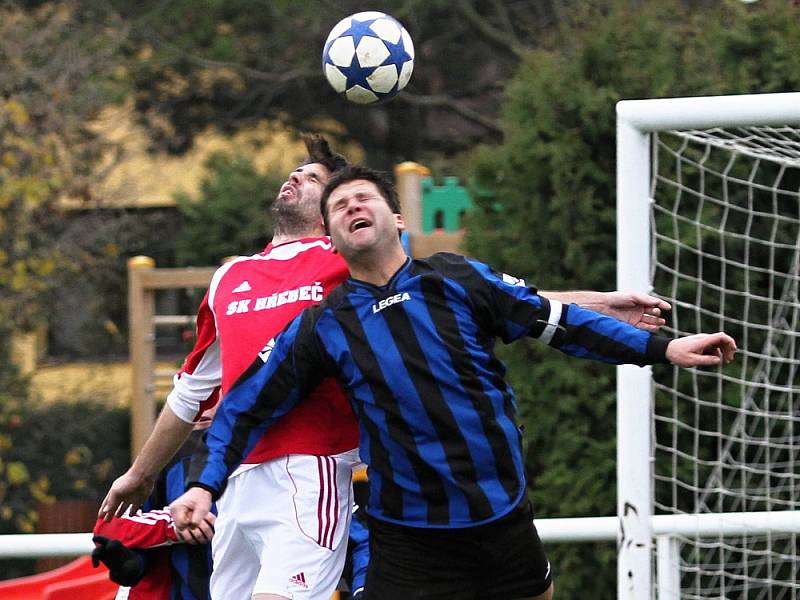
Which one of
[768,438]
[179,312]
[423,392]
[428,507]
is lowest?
[179,312]

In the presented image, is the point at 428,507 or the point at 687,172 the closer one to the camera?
the point at 428,507

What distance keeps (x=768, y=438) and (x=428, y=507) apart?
3191 millimetres

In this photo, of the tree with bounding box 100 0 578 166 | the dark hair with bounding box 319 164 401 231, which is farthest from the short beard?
the tree with bounding box 100 0 578 166

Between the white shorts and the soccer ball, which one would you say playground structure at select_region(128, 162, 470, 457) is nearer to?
the soccer ball

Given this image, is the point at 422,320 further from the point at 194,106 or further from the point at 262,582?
the point at 194,106

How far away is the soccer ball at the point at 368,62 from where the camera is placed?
544 cm

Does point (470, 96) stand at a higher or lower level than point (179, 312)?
higher

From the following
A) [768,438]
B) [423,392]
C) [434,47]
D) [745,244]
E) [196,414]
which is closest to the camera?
[423,392]

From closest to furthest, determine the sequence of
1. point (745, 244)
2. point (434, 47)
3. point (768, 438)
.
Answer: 1. point (768, 438)
2. point (745, 244)
3. point (434, 47)

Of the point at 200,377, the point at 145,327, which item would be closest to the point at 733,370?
the point at 200,377

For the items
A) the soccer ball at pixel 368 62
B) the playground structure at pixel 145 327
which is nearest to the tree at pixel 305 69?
the playground structure at pixel 145 327

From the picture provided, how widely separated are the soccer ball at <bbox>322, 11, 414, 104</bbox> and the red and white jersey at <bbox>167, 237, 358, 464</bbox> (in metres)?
0.73

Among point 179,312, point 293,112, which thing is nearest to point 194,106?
point 293,112

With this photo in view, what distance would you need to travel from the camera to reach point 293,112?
2152 cm
